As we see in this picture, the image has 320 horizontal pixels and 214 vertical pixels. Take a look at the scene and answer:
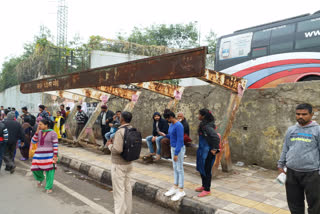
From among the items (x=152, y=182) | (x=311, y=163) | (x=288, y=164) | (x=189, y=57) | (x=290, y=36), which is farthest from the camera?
(x=290, y=36)

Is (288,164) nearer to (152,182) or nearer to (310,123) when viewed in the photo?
(310,123)

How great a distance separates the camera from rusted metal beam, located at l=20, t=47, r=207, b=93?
3838 millimetres

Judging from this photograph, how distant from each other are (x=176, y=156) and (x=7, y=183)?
3.68m

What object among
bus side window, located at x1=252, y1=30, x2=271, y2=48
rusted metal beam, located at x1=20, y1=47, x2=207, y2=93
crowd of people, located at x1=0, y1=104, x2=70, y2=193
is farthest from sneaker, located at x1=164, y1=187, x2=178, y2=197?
bus side window, located at x1=252, y1=30, x2=271, y2=48

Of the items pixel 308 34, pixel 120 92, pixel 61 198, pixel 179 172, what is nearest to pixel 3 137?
pixel 61 198

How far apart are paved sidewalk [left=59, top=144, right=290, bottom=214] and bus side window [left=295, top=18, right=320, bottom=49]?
4.38 m

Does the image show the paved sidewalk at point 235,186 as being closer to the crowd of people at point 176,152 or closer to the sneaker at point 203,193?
the sneaker at point 203,193

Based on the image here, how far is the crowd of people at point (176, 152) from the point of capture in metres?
2.52

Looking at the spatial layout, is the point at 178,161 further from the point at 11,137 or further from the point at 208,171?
the point at 11,137

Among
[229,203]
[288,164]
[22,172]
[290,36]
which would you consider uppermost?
[290,36]

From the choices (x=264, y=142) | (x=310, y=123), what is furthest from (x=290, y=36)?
(x=310, y=123)

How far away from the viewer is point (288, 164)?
2.65 meters

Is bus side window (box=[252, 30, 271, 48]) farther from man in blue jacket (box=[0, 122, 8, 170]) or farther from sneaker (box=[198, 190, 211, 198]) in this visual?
man in blue jacket (box=[0, 122, 8, 170])

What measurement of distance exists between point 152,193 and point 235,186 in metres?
1.59
